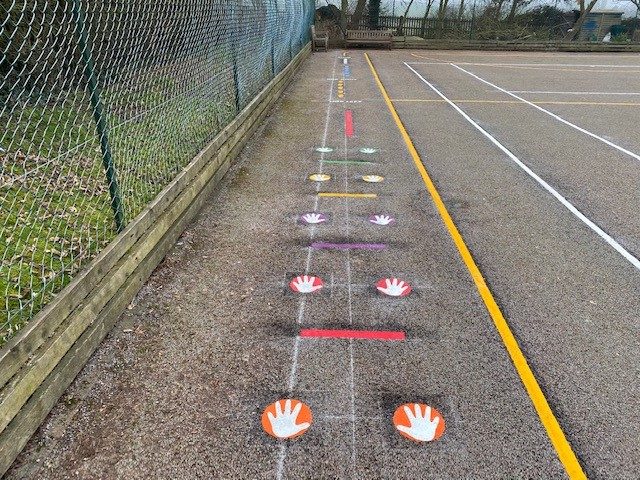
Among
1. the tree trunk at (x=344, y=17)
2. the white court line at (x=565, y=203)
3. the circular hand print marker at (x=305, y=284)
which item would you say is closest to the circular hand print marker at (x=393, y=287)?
the circular hand print marker at (x=305, y=284)

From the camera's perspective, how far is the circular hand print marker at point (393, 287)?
3.93 metres

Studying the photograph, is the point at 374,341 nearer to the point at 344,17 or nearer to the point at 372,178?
the point at 372,178

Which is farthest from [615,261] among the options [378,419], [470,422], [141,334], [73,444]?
[73,444]

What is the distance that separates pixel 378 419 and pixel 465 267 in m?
2.11

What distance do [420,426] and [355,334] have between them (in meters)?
0.90

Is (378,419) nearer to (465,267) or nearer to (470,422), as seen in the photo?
(470,422)

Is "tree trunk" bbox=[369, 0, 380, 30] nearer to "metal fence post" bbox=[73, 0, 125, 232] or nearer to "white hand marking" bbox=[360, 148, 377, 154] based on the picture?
"white hand marking" bbox=[360, 148, 377, 154]

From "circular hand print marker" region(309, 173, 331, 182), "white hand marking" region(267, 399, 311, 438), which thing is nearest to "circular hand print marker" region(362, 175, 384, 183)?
"circular hand print marker" region(309, 173, 331, 182)

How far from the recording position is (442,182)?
6578 millimetres

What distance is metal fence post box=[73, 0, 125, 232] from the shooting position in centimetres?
329

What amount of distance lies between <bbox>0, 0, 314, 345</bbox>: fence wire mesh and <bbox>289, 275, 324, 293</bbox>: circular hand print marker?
1.62 metres

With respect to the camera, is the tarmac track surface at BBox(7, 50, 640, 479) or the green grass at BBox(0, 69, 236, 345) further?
the green grass at BBox(0, 69, 236, 345)

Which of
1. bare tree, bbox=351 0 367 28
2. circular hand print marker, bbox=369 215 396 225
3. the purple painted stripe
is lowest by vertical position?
the purple painted stripe

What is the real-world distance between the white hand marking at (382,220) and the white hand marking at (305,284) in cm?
145
